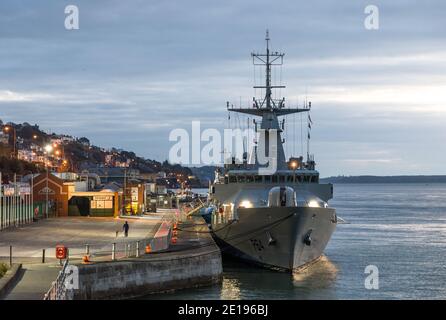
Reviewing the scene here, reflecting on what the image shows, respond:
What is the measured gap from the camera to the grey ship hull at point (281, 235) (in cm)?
4209

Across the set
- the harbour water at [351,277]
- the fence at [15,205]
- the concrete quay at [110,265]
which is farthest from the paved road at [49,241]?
the harbour water at [351,277]

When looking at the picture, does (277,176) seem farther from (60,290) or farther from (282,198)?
(60,290)

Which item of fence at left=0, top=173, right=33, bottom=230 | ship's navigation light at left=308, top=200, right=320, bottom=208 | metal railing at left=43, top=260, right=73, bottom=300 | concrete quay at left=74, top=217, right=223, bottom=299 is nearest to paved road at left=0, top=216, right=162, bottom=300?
metal railing at left=43, top=260, right=73, bottom=300

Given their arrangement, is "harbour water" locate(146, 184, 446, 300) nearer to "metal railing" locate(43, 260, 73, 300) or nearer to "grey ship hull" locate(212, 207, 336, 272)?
"grey ship hull" locate(212, 207, 336, 272)

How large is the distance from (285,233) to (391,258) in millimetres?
14747

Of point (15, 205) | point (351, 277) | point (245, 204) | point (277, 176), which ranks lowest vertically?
point (351, 277)

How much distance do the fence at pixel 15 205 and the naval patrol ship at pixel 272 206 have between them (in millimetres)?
14266

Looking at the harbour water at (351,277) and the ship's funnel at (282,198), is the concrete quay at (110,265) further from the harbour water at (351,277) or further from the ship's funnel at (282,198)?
the ship's funnel at (282,198)

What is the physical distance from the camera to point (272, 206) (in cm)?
4262

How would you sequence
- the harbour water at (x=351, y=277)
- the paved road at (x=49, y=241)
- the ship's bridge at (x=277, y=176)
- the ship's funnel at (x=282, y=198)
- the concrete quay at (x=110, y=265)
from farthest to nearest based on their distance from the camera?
the ship's bridge at (x=277, y=176)
the ship's funnel at (x=282, y=198)
the harbour water at (x=351, y=277)
the concrete quay at (x=110, y=265)
the paved road at (x=49, y=241)

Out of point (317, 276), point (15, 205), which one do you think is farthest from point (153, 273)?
point (15, 205)

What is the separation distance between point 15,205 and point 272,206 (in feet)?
76.2

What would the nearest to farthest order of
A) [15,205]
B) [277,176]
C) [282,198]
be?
1. [282,198]
2. [277,176]
3. [15,205]
